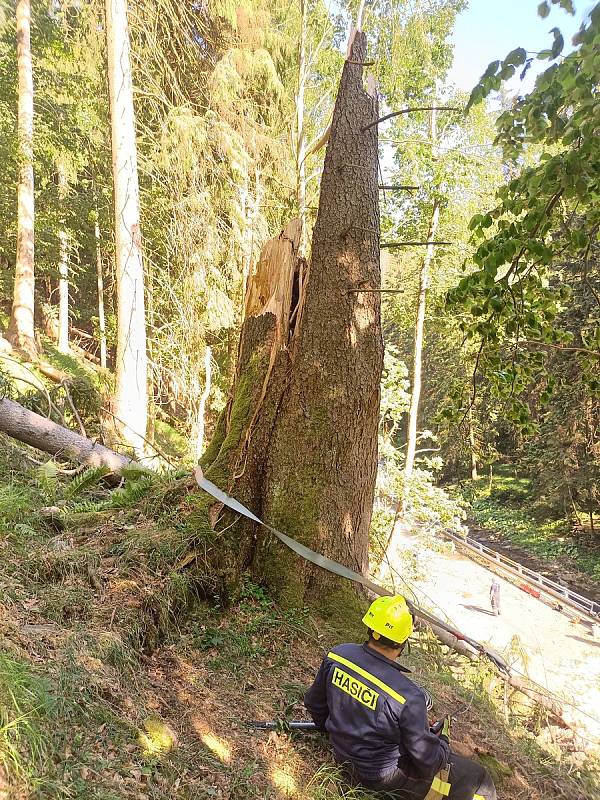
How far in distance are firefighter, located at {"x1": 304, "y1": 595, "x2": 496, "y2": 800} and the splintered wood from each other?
2.29 m

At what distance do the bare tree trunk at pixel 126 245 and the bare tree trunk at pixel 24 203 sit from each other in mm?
5182

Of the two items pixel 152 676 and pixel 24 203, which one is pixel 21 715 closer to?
pixel 152 676

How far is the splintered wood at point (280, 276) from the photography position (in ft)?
13.3

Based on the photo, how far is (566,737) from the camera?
4250mm

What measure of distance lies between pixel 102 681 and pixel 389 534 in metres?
8.94

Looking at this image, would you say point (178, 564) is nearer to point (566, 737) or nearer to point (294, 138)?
point (566, 737)

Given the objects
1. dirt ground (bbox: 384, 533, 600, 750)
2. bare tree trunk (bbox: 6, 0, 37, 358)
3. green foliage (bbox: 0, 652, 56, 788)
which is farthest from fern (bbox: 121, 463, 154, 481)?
bare tree trunk (bbox: 6, 0, 37, 358)

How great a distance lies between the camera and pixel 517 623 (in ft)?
53.6

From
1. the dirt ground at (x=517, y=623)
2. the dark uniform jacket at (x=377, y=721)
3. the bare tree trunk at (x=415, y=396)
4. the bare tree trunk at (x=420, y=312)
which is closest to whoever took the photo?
the dark uniform jacket at (x=377, y=721)

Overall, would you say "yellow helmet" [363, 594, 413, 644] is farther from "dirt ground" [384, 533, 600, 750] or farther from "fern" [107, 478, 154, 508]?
"dirt ground" [384, 533, 600, 750]

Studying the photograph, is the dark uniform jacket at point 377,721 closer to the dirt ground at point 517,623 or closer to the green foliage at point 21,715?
the green foliage at point 21,715

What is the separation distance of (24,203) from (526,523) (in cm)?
2448

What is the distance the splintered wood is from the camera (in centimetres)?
406

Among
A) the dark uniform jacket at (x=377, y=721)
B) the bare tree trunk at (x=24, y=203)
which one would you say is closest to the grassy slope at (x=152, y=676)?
the dark uniform jacket at (x=377, y=721)
